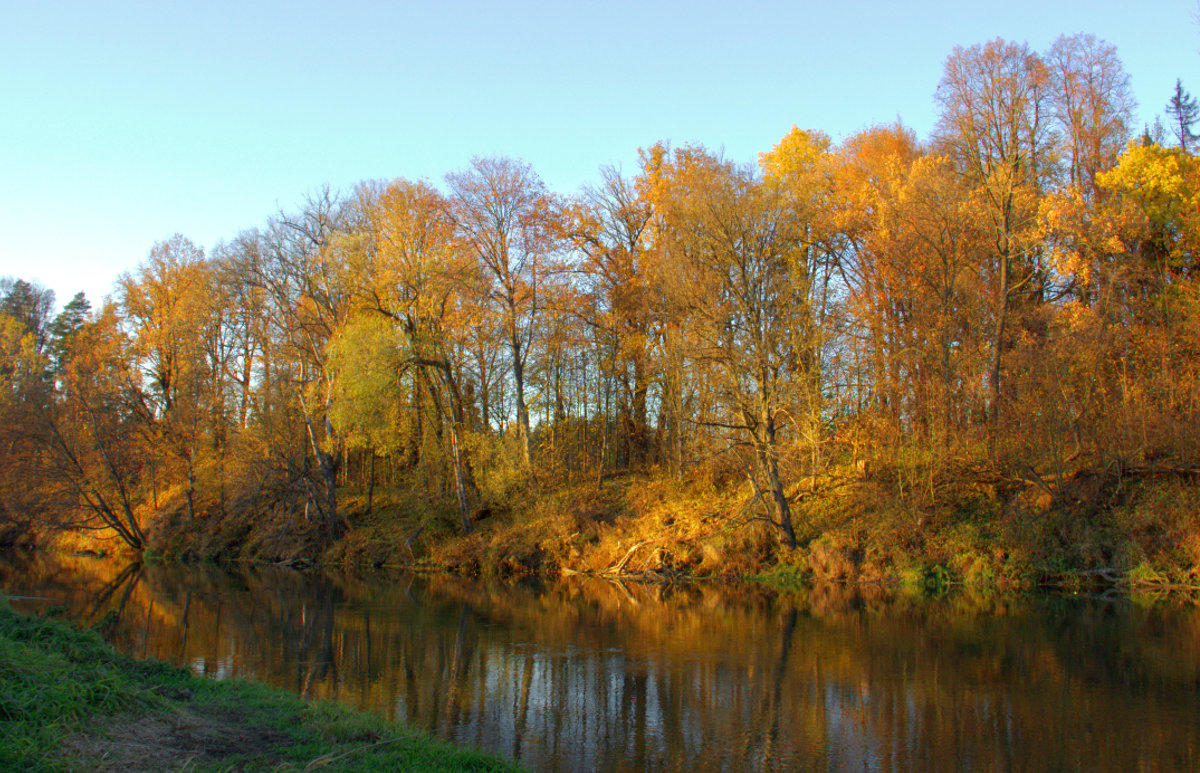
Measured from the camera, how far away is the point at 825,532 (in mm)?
26344

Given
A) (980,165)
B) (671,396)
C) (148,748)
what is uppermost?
(980,165)

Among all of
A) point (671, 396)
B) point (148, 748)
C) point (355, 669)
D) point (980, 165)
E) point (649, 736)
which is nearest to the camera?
point (148, 748)

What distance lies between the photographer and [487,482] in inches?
1304

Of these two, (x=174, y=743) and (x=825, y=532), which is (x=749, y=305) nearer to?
(x=825, y=532)

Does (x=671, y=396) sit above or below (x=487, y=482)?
above

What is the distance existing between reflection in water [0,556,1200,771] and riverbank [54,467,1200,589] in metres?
2.35

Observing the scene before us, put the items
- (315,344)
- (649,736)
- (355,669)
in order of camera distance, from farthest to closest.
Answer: (315,344), (355,669), (649,736)

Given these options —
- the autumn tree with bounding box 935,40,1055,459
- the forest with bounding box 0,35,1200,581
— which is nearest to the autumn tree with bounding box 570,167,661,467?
the forest with bounding box 0,35,1200,581

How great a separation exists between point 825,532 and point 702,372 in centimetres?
672

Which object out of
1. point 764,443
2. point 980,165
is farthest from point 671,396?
point 980,165

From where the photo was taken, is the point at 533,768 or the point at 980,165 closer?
the point at 533,768

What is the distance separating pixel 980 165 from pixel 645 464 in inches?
739

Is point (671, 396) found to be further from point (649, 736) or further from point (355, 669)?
point (649, 736)

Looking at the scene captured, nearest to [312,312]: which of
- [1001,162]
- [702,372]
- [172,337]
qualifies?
[172,337]
